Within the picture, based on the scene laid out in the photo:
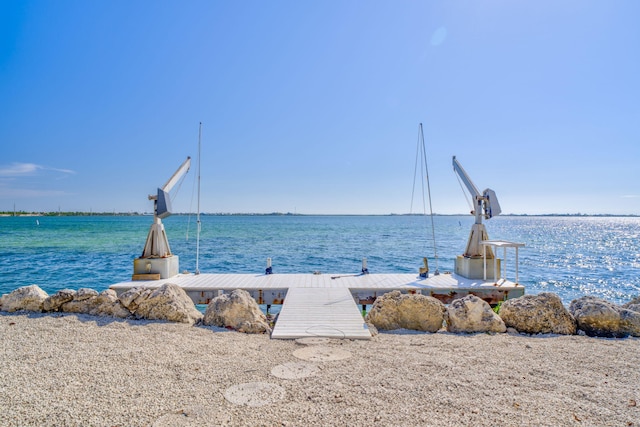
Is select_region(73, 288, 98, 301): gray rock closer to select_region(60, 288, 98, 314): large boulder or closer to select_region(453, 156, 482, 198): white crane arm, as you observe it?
select_region(60, 288, 98, 314): large boulder

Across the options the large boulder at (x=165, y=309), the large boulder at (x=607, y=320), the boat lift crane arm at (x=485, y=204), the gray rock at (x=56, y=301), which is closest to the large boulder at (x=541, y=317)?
the large boulder at (x=607, y=320)

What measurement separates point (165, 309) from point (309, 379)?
432 centimetres

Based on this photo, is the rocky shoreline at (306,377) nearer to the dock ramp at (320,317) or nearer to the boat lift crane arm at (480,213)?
the dock ramp at (320,317)

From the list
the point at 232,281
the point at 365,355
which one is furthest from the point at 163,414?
the point at 232,281

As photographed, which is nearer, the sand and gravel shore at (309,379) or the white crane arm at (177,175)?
the sand and gravel shore at (309,379)

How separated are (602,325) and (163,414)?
7.74m

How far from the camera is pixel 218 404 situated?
4.19 m

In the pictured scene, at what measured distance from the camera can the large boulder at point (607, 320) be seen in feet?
22.8

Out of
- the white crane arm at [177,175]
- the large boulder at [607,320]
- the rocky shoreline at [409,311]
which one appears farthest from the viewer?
the white crane arm at [177,175]

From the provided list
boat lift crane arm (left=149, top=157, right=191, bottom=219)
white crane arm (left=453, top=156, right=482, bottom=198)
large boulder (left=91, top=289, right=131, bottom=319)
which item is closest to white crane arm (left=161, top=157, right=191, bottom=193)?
boat lift crane arm (left=149, top=157, right=191, bottom=219)

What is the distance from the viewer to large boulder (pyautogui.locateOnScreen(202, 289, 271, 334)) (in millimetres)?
7422

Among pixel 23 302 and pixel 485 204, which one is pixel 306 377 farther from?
pixel 485 204

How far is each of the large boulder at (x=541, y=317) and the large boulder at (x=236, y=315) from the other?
4991mm

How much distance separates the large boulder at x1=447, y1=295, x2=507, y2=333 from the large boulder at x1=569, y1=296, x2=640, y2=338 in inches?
59.8
